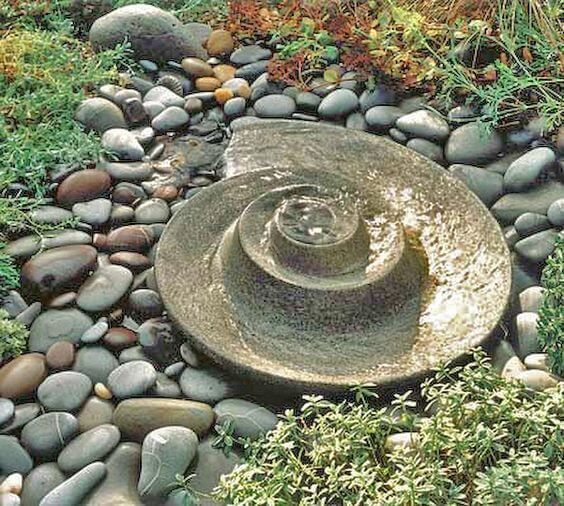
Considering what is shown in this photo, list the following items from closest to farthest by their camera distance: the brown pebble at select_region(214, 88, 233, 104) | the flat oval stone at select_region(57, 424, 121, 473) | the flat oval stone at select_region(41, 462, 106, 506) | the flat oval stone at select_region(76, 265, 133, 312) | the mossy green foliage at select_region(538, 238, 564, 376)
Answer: the flat oval stone at select_region(41, 462, 106, 506) → the flat oval stone at select_region(57, 424, 121, 473) → the mossy green foliage at select_region(538, 238, 564, 376) → the flat oval stone at select_region(76, 265, 133, 312) → the brown pebble at select_region(214, 88, 233, 104)

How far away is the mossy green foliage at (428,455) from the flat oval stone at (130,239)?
125 centimetres

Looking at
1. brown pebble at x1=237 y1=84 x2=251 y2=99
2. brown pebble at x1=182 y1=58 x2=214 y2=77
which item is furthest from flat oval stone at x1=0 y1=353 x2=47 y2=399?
brown pebble at x1=182 y1=58 x2=214 y2=77

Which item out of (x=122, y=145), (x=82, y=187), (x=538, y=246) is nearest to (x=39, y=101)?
(x=122, y=145)

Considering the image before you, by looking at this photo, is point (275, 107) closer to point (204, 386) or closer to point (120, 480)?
point (204, 386)

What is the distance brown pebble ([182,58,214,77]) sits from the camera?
18.5 feet

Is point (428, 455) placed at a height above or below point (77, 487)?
above

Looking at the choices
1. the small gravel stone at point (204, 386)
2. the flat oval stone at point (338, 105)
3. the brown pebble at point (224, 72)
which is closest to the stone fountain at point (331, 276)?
the small gravel stone at point (204, 386)

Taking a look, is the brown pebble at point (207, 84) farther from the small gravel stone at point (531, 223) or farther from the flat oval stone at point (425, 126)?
the small gravel stone at point (531, 223)

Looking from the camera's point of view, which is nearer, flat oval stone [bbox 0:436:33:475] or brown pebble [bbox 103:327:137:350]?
flat oval stone [bbox 0:436:33:475]

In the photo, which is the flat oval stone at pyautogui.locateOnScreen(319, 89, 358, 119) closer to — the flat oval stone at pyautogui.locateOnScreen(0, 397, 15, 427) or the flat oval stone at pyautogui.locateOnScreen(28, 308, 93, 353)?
the flat oval stone at pyautogui.locateOnScreen(28, 308, 93, 353)

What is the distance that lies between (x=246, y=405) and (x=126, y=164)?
1711mm

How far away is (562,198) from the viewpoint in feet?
14.5

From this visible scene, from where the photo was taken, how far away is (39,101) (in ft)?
16.7

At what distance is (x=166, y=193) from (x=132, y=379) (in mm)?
1252
